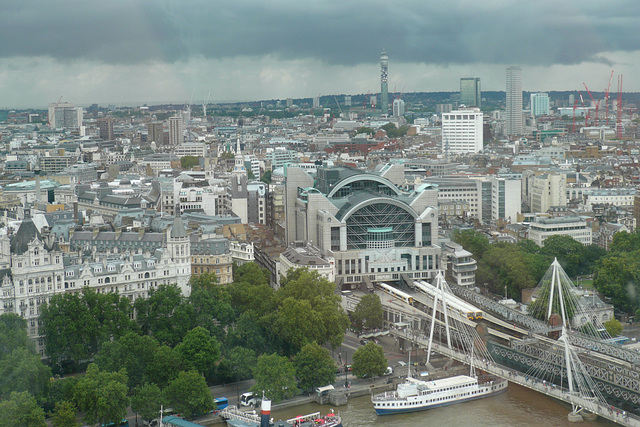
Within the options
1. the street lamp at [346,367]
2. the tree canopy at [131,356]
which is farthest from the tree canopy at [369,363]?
the tree canopy at [131,356]

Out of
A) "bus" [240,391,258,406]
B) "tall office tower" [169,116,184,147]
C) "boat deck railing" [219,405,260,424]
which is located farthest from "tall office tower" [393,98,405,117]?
"boat deck railing" [219,405,260,424]

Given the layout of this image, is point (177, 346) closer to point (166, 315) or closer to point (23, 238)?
point (166, 315)

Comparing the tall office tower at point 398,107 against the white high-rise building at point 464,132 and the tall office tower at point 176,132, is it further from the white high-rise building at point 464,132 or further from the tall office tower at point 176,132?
the white high-rise building at point 464,132

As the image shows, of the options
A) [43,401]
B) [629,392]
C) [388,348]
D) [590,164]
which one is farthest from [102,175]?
[629,392]

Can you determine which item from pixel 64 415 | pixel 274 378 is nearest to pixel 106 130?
pixel 274 378

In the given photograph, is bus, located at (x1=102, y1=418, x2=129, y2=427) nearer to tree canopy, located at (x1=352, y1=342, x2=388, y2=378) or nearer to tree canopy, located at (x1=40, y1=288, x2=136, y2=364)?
tree canopy, located at (x1=40, y1=288, x2=136, y2=364)

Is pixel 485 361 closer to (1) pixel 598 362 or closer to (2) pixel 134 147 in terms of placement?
(1) pixel 598 362
